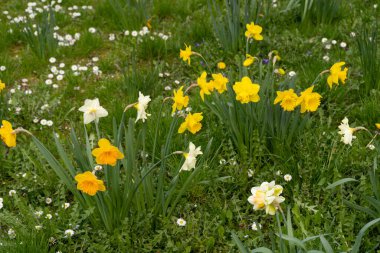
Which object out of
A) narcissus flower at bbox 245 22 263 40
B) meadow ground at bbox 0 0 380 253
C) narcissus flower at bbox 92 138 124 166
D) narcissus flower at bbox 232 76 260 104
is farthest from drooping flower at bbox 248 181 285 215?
narcissus flower at bbox 245 22 263 40

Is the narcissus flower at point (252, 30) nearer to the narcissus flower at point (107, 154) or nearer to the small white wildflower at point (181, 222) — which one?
the small white wildflower at point (181, 222)

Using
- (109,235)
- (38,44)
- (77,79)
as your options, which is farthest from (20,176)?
(38,44)

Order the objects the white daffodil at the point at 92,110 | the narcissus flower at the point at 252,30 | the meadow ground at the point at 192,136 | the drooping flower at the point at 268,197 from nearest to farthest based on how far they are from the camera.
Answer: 1. the drooping flower at the point at 268,197
2. the white daffodil at the point at 92,110
3. the meadow ground at the point at 192,136
4. the narcissus flower at the point at 252,30

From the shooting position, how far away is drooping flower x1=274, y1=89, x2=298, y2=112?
8.43 feet

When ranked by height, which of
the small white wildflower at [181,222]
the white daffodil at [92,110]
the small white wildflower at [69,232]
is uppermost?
the white daffodil at [92,110]

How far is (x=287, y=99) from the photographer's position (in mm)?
2582

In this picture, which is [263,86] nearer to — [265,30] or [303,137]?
[303,137]

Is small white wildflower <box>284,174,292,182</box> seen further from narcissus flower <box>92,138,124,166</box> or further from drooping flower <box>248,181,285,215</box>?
narcissus flower <box>92,138,124,166</box>

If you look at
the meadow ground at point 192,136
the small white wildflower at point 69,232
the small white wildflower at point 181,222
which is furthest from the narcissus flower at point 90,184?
the small white wildflower at point 181,222

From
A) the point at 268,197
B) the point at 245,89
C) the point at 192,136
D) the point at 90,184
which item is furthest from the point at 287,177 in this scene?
the point at 90,184

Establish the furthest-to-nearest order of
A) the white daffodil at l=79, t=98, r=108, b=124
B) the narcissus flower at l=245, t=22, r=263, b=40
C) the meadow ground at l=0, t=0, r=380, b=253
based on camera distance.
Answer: the narcissus flower at l=245, t=22, r=263, b=40
the meadow ground at l=0, t=0, r=380, b=253
the white daffodil at l=79, t=98, r=108, b=124

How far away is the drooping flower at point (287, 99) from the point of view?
2.57 metres

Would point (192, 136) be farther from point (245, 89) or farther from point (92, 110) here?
point (92, 110)

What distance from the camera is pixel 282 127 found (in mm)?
2820
